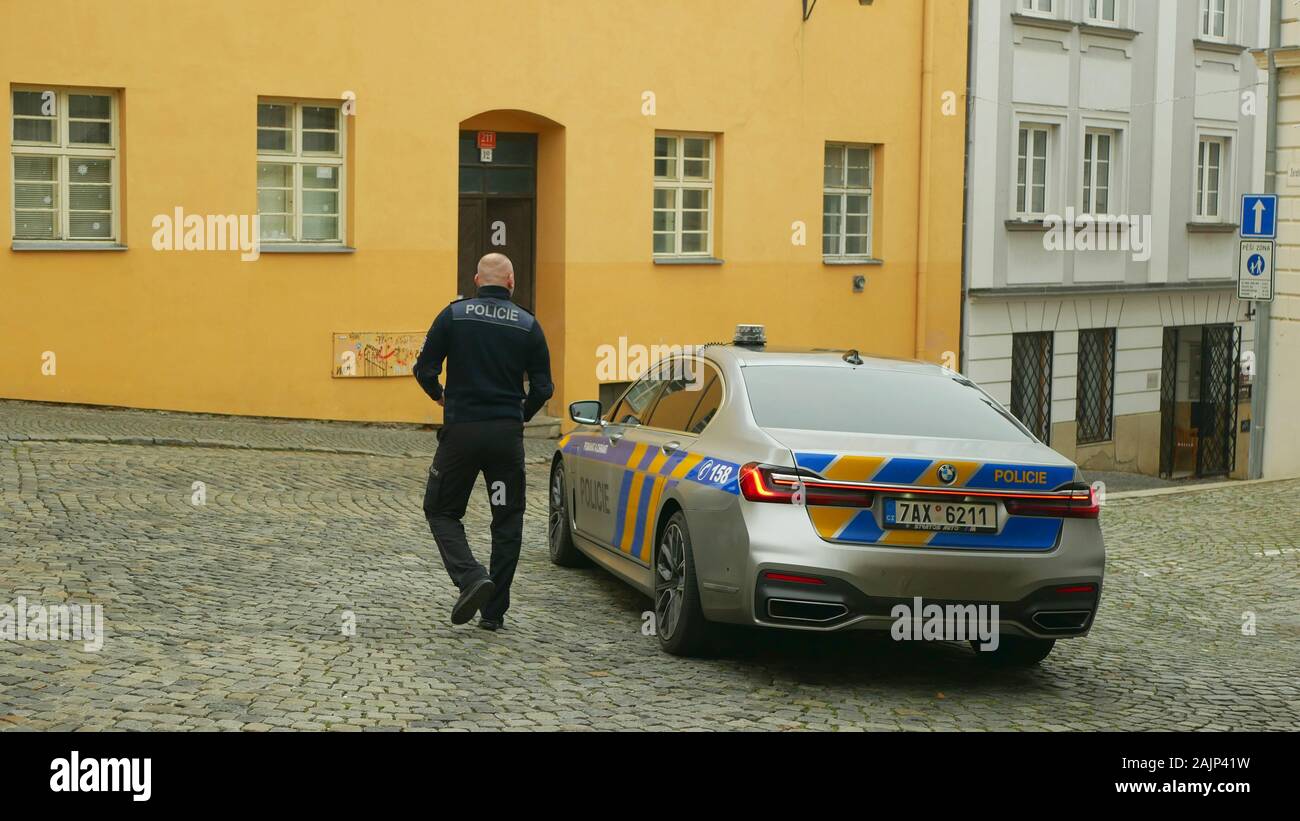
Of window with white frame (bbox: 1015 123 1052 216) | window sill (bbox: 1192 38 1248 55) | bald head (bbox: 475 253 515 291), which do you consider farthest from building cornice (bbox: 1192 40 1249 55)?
bald head (bbox: 475 253 515 291)

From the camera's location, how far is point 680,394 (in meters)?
9.62

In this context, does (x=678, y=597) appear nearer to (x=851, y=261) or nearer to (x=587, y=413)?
(x=587, y=413)

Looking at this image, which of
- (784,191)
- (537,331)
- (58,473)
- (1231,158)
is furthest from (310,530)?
(1231,158)

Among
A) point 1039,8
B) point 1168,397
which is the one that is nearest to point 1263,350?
point 1039,8

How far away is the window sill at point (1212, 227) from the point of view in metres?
29.5

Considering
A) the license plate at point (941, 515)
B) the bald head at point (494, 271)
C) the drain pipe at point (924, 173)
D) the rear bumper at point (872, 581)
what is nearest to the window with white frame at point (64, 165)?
the bald head at point (494, 271)

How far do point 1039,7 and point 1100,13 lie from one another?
1498mm

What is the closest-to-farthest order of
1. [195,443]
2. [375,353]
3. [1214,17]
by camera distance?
[195,443]
[375,353]
[1214,17]

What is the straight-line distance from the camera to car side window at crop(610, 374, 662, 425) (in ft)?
33.2

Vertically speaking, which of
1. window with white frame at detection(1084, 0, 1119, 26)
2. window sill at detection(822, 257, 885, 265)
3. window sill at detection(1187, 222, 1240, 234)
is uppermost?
window with white frame at detection(1084, 0, 1119, 26)

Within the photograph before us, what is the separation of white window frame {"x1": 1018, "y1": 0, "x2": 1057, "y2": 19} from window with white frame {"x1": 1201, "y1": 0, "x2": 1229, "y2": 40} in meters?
4.26

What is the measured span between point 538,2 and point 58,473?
9614mm

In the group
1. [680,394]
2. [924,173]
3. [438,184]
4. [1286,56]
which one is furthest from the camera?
[924,173]

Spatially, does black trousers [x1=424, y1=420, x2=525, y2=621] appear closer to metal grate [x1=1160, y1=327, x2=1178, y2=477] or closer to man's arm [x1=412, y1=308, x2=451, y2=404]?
man's arm [x1=412, y1=308, x2=451, y2=404]
